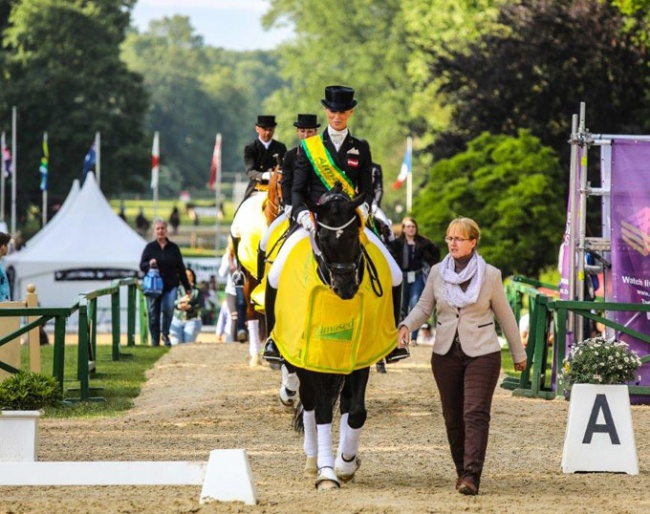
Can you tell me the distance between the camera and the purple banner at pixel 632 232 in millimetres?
16953

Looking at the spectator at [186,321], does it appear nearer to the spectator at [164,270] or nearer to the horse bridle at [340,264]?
the spectator at [164,270]

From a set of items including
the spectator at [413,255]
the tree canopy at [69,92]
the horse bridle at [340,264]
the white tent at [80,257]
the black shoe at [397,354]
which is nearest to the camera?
the horse bridle at [340,264]

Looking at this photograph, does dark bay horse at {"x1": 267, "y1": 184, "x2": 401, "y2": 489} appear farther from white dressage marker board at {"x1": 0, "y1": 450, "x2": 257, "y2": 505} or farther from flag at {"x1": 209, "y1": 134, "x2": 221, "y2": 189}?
flag at {"x1": 209, "y1": 134, "x2": 221, "y2": 189}

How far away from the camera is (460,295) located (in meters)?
10.8

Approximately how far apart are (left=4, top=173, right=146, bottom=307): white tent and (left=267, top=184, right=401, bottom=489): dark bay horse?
30.1m

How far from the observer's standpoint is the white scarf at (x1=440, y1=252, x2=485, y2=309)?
35.2 feet

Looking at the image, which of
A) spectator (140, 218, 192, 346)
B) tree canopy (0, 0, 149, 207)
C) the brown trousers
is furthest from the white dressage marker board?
tree canopy (0, 0, 149, 207)

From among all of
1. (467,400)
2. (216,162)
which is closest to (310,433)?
(467,400)

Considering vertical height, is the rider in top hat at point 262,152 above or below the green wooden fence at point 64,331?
above

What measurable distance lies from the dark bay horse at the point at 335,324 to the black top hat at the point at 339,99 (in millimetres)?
968

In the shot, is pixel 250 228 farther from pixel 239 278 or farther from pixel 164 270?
pixel 164 270

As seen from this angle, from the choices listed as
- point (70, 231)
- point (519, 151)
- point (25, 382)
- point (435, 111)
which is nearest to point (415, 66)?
point (435, 111)

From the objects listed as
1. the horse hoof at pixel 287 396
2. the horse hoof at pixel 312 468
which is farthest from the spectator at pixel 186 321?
the horse hoof at pixel 312 468

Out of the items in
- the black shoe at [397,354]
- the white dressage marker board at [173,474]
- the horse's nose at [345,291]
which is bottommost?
the white dressage marker board at [173,474]
